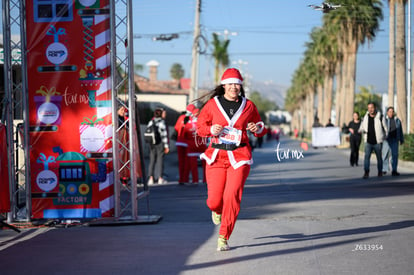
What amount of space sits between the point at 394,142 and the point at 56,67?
12.3 m

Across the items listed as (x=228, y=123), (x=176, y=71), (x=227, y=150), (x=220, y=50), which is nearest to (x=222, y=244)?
(x=227, y=150)

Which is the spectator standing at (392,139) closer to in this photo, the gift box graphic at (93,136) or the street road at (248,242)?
the street road at (248,242)

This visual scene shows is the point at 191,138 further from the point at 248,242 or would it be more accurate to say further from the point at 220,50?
the point at 220,50

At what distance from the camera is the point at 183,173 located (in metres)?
18.3

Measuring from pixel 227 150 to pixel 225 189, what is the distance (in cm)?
43

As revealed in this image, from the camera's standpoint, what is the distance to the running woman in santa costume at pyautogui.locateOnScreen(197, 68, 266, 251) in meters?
8.03

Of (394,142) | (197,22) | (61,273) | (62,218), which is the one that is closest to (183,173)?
(394,142)

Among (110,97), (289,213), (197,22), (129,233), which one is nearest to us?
(129,233)

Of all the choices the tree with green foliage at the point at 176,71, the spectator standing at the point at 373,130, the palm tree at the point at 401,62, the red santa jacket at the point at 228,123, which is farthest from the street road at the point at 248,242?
the tree with green foliage at the point at 176,71

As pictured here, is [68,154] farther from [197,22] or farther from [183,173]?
[197,22]

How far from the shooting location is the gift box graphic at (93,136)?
1030 cm

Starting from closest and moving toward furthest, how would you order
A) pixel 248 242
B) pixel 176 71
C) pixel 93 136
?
pixel 248 242 → pixel 93 136 → pixel 176 71

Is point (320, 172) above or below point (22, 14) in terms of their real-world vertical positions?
below

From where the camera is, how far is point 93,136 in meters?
10.3
